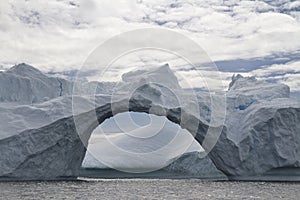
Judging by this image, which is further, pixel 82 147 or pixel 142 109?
pixel 142 109

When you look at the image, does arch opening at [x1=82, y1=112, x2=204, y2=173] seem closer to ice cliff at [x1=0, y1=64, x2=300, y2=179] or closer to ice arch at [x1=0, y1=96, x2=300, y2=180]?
ice cliff at [x1=0, y1=64, x2=300, y2=179]

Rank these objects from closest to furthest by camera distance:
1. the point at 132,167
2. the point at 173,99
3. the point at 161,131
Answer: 1. the point at 173,99
2. the point at 132,167
3. the point at 161,131

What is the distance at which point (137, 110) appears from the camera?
93.9ft

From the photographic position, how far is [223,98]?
33031mm

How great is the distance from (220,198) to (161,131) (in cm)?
2897

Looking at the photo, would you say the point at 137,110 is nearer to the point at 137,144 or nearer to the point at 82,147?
the point at 82,147

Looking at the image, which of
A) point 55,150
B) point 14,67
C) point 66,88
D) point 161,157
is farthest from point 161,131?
point 55,150

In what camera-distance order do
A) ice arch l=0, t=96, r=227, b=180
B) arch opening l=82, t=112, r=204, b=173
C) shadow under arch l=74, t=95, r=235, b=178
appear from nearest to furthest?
ice arch l=0, t=96, r=227, b=180
shadow under arch l=74, t=95, r=235, b=178
arch opening l=82, t=112, r=204, b=173

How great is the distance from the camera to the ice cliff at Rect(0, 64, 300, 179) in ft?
81.8

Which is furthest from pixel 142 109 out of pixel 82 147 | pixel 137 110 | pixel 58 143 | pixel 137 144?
pixel 137 144

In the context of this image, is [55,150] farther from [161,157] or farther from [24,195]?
[161,157]

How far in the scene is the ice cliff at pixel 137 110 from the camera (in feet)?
81.8

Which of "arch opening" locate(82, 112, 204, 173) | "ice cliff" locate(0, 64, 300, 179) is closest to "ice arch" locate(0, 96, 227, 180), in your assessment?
"ice cliff" locate(0, 64, 300, 179)

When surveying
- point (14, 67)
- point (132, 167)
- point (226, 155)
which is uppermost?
point (14, 67)
